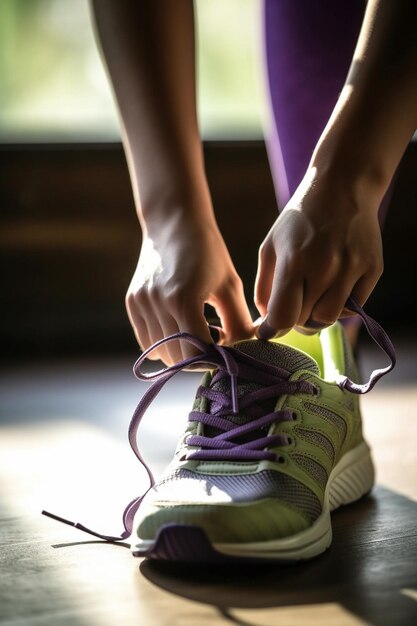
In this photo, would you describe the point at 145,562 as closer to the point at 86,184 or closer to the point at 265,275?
the point at 265,275

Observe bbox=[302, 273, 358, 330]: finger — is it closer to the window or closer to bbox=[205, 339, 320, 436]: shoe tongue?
bbox=[205, 339, 320, 436]: shoe tongue

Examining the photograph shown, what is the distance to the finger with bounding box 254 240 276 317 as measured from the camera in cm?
78

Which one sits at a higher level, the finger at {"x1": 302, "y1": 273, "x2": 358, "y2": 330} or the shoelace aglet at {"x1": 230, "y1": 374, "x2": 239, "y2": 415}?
the finger at {"x1": 302, "y1": 273, "x2": 358, "y2": 330}

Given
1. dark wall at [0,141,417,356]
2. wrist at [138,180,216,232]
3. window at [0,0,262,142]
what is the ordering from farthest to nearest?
window at [0,0,262,142] < dark wall at [0,141,417,356] < wrist at [138,180,216,232]

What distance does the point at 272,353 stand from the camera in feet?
2.75

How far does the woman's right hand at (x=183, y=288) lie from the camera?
776mm

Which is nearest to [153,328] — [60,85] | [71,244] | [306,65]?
[306,65]

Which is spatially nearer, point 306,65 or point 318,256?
point 318,256

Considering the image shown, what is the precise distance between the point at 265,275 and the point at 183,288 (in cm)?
8

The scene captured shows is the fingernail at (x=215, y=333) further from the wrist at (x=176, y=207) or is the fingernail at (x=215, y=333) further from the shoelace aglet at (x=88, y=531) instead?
the shoelace aglet at (x=88, y=531)

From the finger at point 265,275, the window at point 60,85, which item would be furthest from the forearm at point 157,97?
the window at point 60,85

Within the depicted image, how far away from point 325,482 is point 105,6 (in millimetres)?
Result: 551

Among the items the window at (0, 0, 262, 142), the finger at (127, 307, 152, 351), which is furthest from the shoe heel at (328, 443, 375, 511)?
the window at (0, 0, 262, 142)

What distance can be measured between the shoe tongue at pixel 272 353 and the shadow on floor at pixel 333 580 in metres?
0.17
